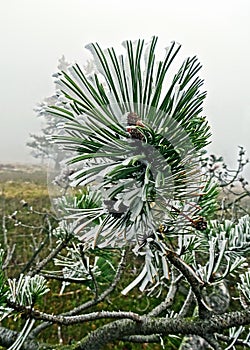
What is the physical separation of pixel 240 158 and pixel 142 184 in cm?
114

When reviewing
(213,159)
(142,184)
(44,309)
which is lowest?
(44,309)

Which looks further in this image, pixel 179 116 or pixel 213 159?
pixel 213 159

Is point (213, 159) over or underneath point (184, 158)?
over

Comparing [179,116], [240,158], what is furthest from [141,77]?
[240,158]

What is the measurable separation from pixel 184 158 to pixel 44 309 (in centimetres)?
140

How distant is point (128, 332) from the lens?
315 mm

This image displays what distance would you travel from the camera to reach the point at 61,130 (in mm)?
204

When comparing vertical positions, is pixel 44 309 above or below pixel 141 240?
below

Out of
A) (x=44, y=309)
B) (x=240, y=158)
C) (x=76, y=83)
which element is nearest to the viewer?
(x=76, y=83)

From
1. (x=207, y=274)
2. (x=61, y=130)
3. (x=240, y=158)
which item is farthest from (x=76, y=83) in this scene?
(x=240, y=158)

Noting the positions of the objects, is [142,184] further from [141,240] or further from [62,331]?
[62,331]

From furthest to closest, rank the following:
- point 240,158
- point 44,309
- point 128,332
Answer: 1. point 44,309
2. point 240,158
3. point 128,332

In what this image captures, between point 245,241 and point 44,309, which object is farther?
point 44,309

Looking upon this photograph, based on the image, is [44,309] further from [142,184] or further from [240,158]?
[142,184]
